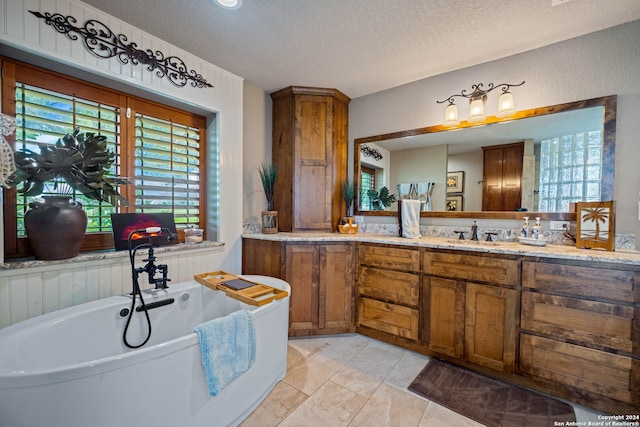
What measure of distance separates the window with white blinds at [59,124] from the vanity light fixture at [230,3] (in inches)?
44.8

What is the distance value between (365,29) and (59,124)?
2.24 meters

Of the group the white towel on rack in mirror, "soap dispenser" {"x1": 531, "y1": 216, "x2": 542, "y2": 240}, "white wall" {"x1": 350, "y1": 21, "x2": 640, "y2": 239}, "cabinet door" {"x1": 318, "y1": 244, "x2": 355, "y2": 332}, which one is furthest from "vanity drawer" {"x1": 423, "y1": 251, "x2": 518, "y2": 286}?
"white wall" {"x1": 350, "y1": 21, "x2": 640, "y2": 239}

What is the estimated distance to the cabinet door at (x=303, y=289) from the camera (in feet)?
7.86

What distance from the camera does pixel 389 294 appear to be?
7.52ft

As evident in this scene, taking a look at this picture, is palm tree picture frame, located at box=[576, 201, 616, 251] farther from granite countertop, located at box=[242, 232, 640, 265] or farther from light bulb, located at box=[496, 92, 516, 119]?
light bulb, located at box=[496, 92, 516, 119]

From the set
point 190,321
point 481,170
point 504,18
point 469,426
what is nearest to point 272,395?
point 190,321

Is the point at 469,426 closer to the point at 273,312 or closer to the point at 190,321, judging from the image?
the point at 273,312

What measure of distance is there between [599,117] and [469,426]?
7.74 feet

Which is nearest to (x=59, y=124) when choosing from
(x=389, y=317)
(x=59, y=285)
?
(x=59, y=285)

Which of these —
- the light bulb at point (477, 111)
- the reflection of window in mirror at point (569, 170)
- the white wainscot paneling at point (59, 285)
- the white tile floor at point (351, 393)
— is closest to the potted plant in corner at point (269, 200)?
the white wainscot paneling at point (59, 285)

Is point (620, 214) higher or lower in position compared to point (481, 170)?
lower

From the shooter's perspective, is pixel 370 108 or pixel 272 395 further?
pixel 370 108

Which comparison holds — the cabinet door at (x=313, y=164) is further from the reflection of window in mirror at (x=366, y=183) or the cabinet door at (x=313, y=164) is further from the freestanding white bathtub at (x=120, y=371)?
the freestanding white bathtub at (x=120, y=371)

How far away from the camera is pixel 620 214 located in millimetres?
1844
